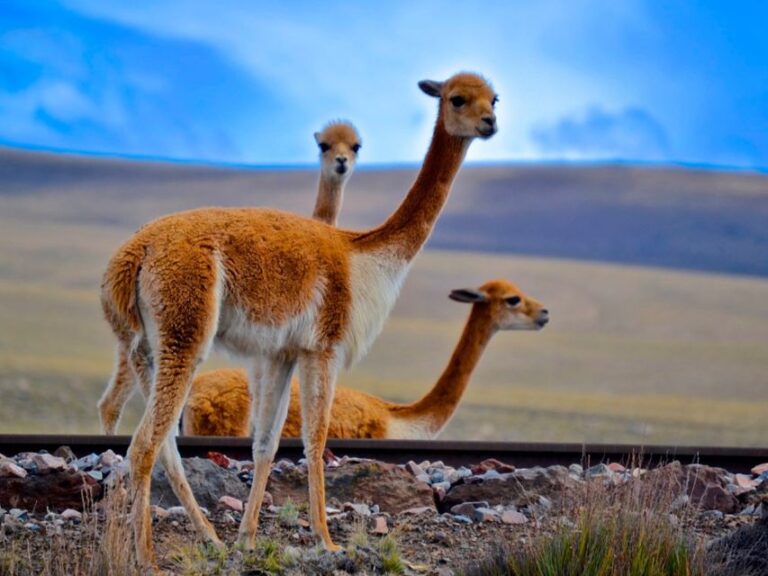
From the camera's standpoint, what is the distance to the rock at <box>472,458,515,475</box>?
33.1 feet

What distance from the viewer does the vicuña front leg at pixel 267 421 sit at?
27.6 feet

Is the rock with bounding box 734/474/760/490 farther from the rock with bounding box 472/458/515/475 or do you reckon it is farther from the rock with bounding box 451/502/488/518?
the rock with bounding box 451/502/488/518

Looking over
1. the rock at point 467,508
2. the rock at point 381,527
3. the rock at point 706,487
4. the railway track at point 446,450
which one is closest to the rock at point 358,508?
the rock at point 381,527

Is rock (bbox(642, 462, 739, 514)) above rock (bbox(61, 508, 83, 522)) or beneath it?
above

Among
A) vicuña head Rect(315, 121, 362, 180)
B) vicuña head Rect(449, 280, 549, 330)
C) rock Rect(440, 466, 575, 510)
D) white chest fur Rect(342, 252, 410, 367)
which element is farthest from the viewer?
vicuña head Rect(315, 121, 362, 180)

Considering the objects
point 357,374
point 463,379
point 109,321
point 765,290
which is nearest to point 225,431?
point 463,379

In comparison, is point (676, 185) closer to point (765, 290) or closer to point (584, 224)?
point (584, 224)

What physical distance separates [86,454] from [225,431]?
5.77ft

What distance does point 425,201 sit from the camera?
9.65 m

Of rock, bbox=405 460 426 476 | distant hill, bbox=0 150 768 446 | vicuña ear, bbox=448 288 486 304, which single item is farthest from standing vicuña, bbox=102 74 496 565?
distant hill, bbox=0 150 768 446

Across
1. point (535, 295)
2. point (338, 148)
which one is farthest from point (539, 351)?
point (338, 148)

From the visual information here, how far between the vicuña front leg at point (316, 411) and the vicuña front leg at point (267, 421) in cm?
23

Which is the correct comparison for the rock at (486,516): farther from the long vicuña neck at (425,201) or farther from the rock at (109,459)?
the rock at (109,459)

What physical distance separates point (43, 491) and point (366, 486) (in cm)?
204
